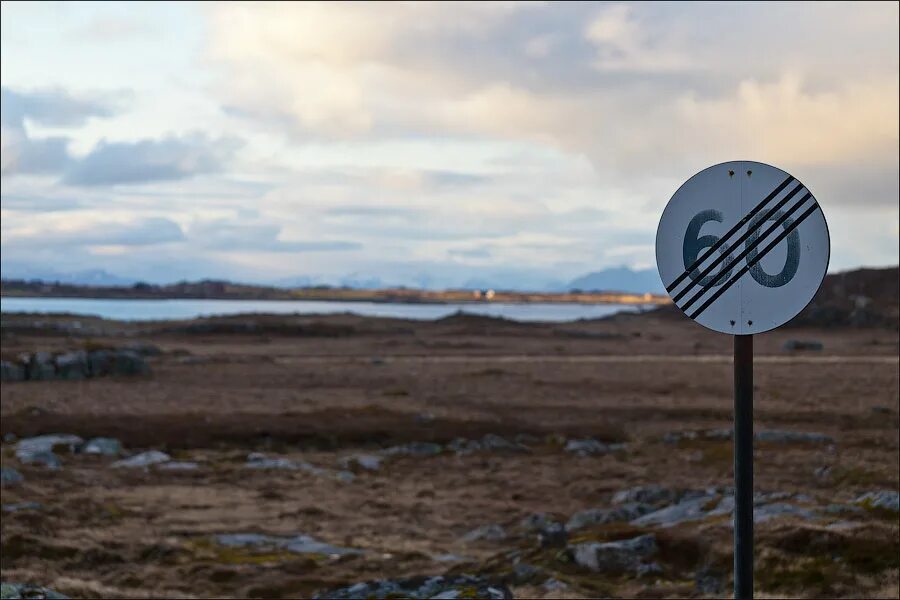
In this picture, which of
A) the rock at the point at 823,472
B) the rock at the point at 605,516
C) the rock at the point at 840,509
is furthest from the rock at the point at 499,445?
the rock at the point at 840,509

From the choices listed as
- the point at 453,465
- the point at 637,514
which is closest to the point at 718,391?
the point at 453,465

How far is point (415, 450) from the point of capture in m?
30.6

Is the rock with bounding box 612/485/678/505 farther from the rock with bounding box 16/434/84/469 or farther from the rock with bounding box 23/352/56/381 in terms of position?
the rock with bounding box 23/352/56/381

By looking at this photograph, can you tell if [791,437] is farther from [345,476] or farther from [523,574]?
[523,574]

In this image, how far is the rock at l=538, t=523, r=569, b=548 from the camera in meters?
15.9

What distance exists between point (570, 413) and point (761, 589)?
27.4m

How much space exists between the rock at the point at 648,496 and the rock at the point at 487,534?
162 inches

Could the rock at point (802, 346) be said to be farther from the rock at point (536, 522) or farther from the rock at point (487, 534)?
the rock at point (487, 534)

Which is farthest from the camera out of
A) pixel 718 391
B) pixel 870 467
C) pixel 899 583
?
pixel 718 391

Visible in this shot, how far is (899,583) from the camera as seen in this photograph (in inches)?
444

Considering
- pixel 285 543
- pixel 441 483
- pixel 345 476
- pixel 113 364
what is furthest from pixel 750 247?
pixel 113 364

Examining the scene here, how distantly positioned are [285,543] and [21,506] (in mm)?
6908

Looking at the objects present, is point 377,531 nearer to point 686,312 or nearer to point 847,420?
point 686,312

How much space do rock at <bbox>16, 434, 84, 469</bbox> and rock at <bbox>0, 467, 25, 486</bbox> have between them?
2311mm
